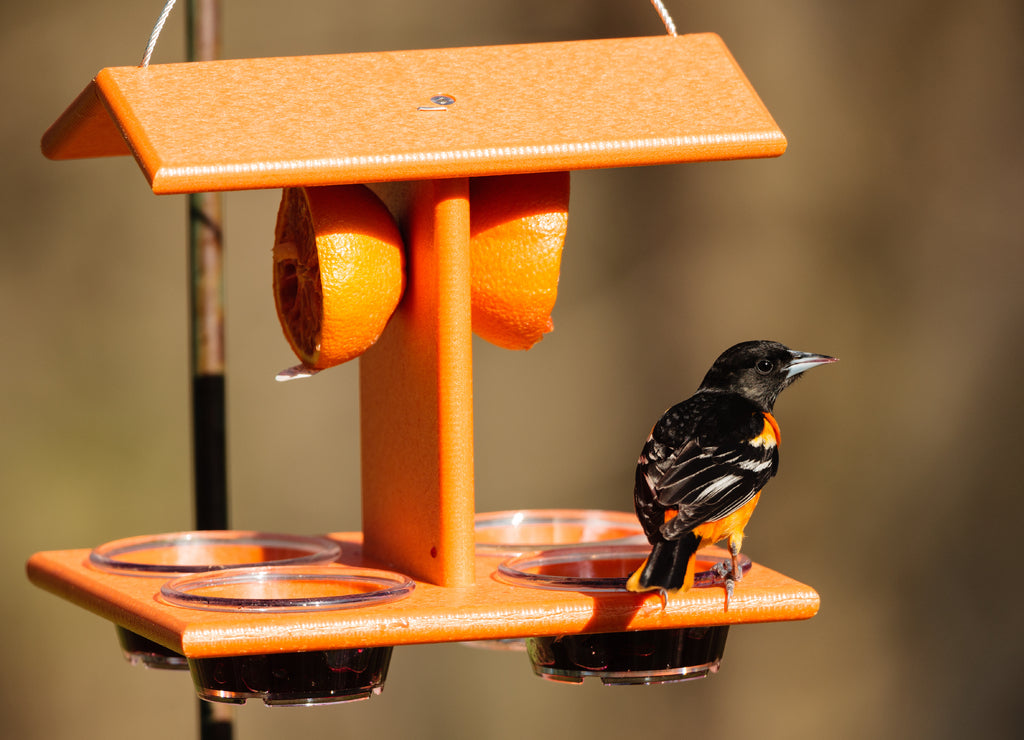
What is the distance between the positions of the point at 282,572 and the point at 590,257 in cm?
519

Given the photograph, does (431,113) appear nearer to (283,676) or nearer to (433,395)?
(433,395)

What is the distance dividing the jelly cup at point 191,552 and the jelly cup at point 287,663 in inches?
15.3

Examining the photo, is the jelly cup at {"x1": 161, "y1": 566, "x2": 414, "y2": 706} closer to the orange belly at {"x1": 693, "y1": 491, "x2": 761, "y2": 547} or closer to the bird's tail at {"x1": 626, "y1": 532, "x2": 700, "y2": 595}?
the bird's tail at {"x1": 626, "y1": 532, "x2": 700, "y2": 595}

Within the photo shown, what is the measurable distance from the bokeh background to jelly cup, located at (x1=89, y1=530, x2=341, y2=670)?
4.10 metres

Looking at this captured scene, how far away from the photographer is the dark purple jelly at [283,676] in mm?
2611

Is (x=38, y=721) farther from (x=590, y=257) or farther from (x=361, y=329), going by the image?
(x=361, y=329)

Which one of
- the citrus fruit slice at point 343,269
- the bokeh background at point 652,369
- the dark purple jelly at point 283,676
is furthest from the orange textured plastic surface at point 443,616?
the bokeh background at point 652,369

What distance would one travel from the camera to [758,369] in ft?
10.1

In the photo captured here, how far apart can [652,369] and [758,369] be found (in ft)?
15.3

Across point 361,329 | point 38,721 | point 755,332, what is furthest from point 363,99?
point 38,721

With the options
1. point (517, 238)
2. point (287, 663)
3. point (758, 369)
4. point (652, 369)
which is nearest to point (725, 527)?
point (758, 369)

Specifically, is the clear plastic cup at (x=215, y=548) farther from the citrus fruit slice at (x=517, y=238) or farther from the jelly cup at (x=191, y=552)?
the citrus fruit slice at (x=517, y=238)

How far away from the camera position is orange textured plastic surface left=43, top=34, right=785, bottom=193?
2543mm

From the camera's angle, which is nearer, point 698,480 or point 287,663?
point 287,663
